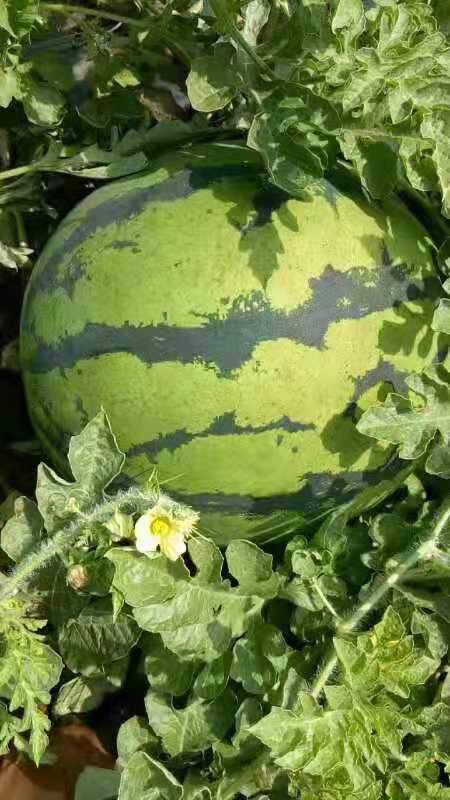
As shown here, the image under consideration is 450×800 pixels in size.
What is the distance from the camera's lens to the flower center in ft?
4.84

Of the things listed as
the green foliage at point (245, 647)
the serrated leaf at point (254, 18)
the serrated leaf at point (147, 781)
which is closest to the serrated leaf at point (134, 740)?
the green foliage at point (245, 647)

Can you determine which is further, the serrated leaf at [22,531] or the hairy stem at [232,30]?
the serrated leaf at [22,531]

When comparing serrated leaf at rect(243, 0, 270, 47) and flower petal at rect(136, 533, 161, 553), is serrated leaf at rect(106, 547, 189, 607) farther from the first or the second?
serrated leaf at rect(243, 0, 270, 47)

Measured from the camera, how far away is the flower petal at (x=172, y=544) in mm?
1478

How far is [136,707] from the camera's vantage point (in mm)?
2092

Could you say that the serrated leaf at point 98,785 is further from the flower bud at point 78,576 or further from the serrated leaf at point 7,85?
the serrated leaf at point 7,85

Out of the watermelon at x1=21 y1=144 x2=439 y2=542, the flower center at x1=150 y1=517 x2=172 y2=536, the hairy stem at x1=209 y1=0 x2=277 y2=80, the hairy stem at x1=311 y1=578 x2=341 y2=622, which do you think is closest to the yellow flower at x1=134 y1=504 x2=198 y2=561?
the flower center at x1=150 y1=517 x2=172 y2=536

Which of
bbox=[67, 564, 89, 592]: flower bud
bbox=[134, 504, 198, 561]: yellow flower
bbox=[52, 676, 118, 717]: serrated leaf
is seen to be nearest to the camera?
bbox=[134, 504, 198, 561]: yellow flower

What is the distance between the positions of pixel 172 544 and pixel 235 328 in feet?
1.14

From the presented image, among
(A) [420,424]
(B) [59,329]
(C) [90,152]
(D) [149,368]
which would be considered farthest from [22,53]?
(A) [420,424]

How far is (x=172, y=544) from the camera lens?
1.48 meters

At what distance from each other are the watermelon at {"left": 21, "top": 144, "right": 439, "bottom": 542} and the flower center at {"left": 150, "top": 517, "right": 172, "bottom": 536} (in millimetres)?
126

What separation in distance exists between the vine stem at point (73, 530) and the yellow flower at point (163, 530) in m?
0.03

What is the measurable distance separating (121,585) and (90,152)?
0.81 meters
